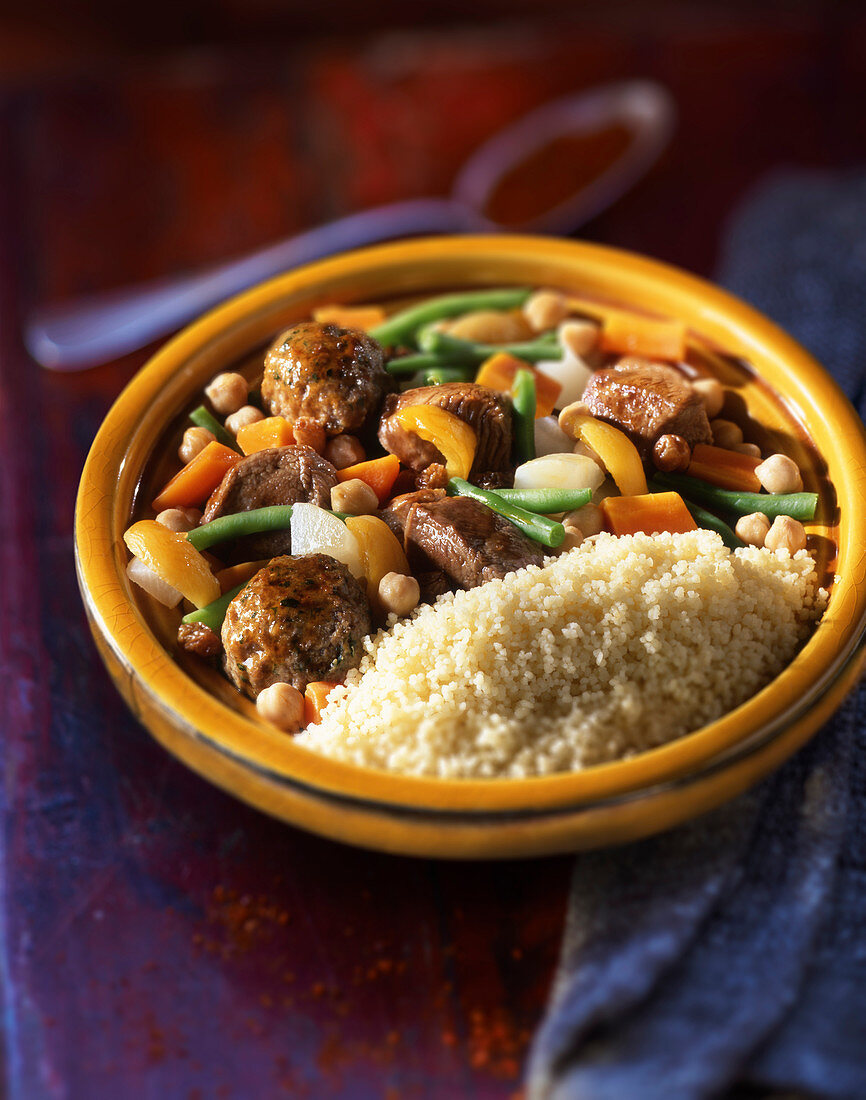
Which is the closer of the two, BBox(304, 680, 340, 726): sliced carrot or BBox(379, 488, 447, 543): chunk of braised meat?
BBox(304, 680, 340, 726): sliced carrot

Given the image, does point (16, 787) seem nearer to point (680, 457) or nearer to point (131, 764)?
point (131, 764)

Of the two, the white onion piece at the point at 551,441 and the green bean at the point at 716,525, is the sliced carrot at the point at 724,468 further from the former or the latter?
the white onion piece at the point at 551,441

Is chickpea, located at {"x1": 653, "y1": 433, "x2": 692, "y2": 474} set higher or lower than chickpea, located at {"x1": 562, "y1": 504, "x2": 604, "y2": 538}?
higher

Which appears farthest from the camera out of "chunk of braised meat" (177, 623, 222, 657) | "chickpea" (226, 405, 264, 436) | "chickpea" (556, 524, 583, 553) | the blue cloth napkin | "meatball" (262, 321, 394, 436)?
"chickpea" (226, 405, 264, 436)

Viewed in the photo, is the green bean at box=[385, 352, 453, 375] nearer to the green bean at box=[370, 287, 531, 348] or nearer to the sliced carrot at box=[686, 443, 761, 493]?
the green bean at box=[370, 287, 531, 348]

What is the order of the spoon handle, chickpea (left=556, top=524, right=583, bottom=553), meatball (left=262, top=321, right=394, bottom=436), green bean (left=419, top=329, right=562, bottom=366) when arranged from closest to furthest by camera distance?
1. chickpea (left=556, top=524, right=583, bottom=553)
2. meatball (left=262, top=321, right=394, bottom=436)
3. green bean (left=419, top=329, right=562, bottom=366)
4. the spoon handle

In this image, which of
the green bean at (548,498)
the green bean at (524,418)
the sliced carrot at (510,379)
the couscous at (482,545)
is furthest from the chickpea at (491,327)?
the green bean at (548,498)

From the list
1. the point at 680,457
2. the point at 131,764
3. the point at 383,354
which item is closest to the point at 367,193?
the point at 383,354

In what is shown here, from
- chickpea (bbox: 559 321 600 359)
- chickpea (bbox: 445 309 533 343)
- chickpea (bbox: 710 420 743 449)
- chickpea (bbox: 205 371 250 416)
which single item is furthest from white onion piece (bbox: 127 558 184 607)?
chickpea (bbox: 710 420 743 449)
